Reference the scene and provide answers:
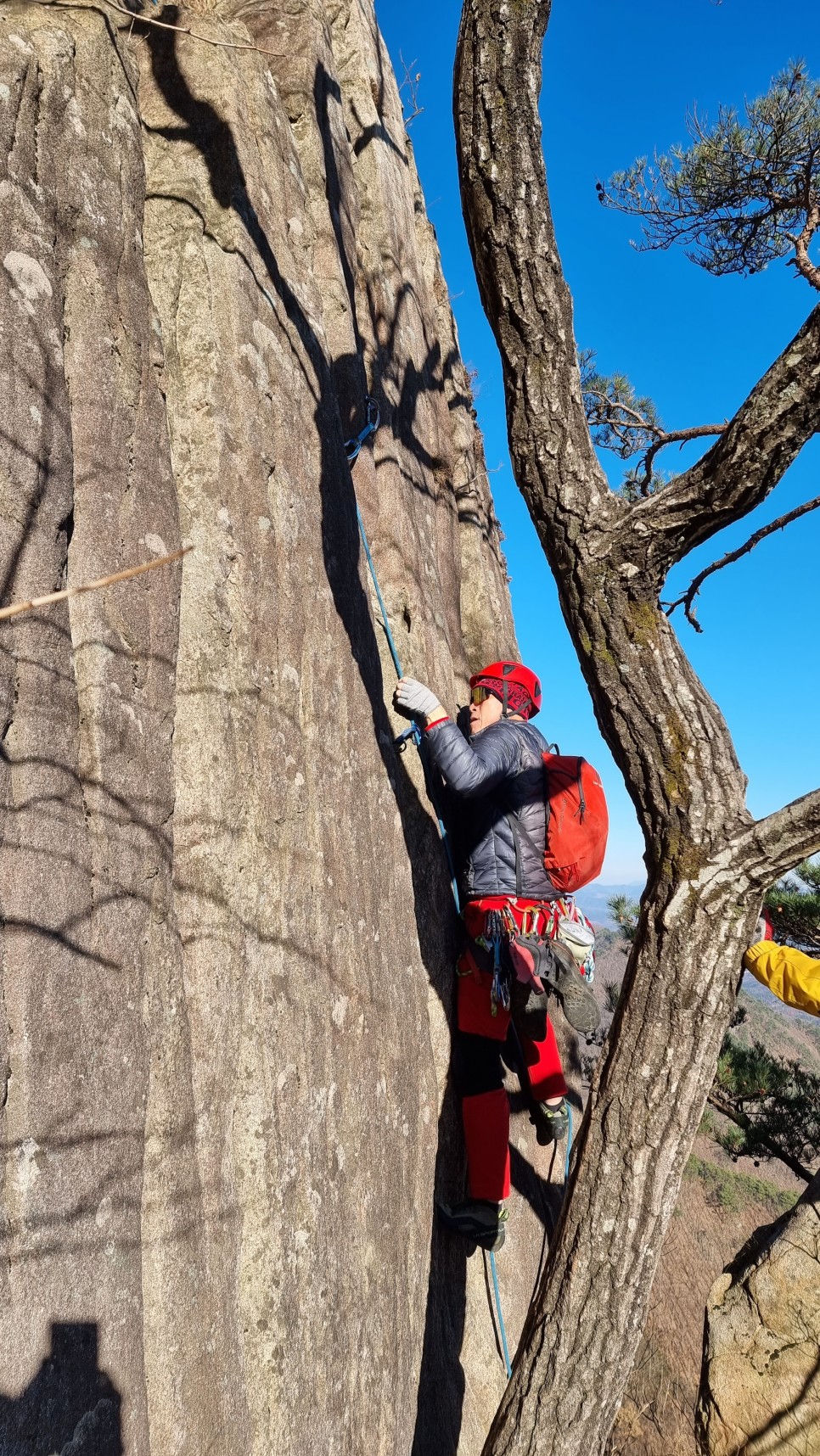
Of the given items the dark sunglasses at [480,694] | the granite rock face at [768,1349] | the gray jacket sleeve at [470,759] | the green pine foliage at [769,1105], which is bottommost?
the granite rock face at [768,1349]

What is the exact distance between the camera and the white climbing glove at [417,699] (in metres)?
4.89

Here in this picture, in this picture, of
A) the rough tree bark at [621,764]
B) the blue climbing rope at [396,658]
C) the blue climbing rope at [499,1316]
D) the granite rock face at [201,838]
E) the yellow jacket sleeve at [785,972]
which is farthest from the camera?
the blue climbing rope at [396,658]

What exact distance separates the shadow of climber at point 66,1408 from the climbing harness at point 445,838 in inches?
113

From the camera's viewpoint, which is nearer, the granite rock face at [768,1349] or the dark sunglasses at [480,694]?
the granite rock face at [768,1349]

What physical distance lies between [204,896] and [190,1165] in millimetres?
952

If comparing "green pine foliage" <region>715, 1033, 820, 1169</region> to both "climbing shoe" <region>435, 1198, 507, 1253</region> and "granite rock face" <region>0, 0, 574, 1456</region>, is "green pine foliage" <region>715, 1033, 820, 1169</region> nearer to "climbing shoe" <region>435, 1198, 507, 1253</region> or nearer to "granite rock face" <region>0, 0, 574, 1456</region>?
"granite rock face" <region>0, 0, 574, 1456</region>

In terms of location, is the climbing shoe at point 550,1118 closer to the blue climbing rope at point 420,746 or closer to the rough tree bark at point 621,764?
the blue climbing rope at point 420,746

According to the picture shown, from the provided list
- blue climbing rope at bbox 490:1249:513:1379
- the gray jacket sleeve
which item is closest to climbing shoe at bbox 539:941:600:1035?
the gray jacket sleeve

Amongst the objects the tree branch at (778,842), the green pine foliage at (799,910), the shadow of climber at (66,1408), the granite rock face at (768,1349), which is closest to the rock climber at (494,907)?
the granite rock face at (768,1349)

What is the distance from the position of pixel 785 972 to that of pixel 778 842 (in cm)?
87

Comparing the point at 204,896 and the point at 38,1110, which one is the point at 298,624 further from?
the point at 38,1110

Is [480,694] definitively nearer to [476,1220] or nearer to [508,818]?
[508,818]

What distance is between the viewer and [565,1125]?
5.91m

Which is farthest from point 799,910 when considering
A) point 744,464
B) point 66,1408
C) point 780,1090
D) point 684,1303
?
point 66,1408
